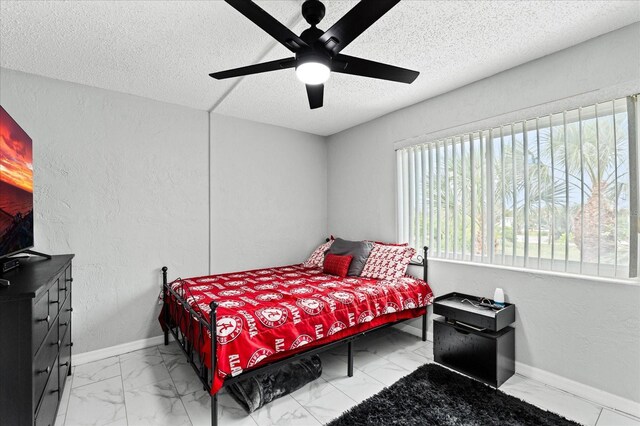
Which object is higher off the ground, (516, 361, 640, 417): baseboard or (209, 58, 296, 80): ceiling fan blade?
(209, 58, 296, 80): ceiling fan blade

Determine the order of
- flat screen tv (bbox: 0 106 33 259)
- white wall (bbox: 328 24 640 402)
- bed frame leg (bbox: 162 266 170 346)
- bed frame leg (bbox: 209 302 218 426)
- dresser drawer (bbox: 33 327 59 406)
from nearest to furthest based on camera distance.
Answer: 1. dresser drawer (bbox: 33 327 59 406)
2. flat screen tv (bbox: 0 106 33 259)
3. bed frame leg (bbox: 209 302 218 426)
4. white wall (bbox: 328 24 640 402)
5. bed frame leg (bbox: 162 266 170 346)

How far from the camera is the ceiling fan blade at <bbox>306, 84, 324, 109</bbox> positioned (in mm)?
1961

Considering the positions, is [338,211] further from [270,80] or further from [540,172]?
[540,172]

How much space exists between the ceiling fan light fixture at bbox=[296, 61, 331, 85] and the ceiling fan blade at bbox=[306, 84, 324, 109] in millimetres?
217

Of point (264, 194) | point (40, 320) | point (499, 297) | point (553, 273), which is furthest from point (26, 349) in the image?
point (553, 273)

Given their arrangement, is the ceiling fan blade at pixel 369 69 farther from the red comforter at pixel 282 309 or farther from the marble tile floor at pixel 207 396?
the marble tile floor at pixel 207 396

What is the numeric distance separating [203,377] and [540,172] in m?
3.01

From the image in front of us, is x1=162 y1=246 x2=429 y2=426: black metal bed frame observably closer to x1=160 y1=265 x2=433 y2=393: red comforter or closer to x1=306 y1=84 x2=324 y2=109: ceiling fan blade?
x1=160 y1=265 x2=433 y2=393: red comforter

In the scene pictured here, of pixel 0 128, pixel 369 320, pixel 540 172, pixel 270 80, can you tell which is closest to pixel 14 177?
pixel 0 128

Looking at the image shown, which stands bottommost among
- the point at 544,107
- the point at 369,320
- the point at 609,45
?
the point at 369,320

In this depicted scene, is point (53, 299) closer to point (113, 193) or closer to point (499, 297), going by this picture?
point (113, 193)

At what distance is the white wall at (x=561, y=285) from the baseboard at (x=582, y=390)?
3 centimetres

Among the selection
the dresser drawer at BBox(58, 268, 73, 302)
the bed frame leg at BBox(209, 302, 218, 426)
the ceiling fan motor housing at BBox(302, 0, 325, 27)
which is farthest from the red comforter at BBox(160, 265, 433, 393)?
the ceiling fan motor housing at BBox(302, 0, 325, 27)

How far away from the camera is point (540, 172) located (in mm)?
2455
